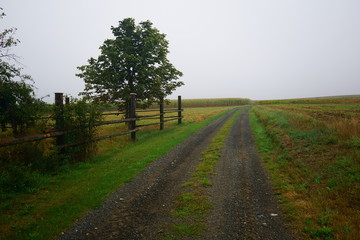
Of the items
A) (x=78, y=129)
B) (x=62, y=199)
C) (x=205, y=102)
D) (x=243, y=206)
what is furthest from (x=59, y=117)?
(x=205, y=102)

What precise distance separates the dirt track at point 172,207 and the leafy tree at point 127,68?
34.3 ft

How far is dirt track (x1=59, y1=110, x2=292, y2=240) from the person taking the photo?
3.24 meters

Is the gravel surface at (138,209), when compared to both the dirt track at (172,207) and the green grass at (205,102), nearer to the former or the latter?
the dirt track at (172,207)

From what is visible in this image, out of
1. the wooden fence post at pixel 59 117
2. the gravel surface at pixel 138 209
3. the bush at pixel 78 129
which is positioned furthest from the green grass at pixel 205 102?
the gravel surface at pixel 138 209

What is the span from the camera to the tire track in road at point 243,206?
3.21m

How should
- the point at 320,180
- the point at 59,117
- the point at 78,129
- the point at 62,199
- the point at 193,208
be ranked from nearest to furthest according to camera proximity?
the point at 193,208 < the point at 62,199 < the point at 320,180 < the point at 59,117 < the point at 78,129

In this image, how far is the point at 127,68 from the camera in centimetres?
1606

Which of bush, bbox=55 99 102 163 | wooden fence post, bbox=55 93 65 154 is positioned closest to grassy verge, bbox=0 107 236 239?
bush, bbox=55 99 102 163

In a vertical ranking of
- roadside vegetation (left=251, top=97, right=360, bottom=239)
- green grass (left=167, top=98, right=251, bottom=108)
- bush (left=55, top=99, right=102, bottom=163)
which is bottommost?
roadside vegetation (left=251, top=97, right=360, bottom=239)

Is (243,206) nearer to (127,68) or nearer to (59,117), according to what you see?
(59,117)

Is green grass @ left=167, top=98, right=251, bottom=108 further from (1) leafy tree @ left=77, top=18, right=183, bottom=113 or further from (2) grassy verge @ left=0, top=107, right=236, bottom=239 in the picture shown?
(2) grassy verge @ left=0, top=107, right=236, bottom=239

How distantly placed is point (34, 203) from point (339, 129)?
1105cm

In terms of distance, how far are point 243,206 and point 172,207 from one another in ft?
5.00

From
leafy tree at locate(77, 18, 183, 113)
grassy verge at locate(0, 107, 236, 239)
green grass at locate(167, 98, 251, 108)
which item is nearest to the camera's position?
grassy verge at locate(0, 107, 236, 239)
